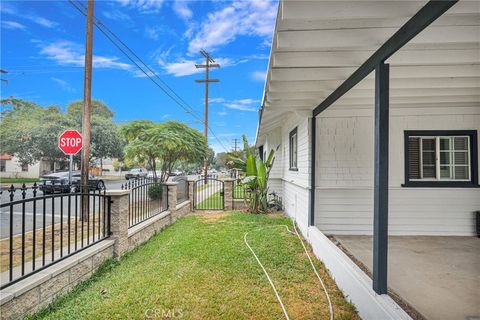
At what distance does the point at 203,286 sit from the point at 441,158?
5.46 metres

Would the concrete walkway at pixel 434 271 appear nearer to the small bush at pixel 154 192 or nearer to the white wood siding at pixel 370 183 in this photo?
the white wood siding at pixel 370 183

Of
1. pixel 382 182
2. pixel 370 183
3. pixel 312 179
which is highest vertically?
pixel 382 182

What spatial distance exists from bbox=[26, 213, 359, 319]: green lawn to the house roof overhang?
273cm

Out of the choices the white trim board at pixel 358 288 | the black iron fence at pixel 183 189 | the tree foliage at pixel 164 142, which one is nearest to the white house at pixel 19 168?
the tree foliage at pixel 164 142

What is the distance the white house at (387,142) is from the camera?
2365mm

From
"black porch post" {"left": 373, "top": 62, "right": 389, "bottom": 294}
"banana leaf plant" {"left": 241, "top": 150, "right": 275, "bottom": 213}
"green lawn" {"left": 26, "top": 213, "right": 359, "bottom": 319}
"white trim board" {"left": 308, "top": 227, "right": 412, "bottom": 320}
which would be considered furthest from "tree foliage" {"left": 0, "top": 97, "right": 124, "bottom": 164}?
"black porch post" {"left": 373, "top": 62, "right": 389, "bottom": 294}

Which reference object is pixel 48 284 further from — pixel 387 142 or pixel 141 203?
pixel 387 142

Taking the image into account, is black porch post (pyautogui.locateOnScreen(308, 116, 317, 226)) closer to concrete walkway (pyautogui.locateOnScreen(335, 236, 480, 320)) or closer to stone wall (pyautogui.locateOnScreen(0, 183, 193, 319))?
concrete walkway (pyautogui.locateOnScreen(335, 236, 480, 320))

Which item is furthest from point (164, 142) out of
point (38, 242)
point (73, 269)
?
point (73, 269)

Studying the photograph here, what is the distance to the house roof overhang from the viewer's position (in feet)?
7.08

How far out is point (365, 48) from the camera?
8.86ft

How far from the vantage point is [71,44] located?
11.7m

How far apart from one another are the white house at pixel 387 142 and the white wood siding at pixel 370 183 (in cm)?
2

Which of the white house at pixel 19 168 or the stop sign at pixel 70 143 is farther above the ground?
the stop sign at pixel 70 143
